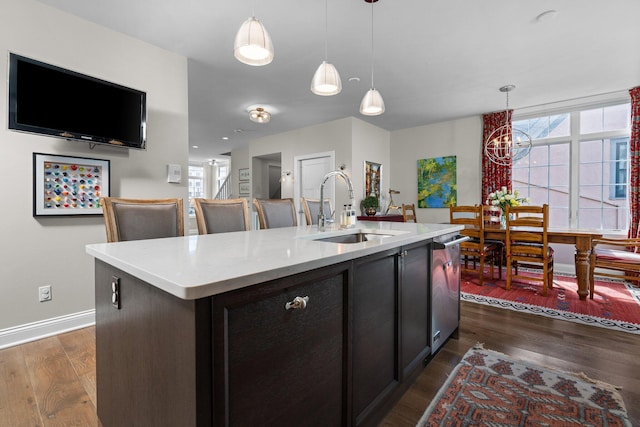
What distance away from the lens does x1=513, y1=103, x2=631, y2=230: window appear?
4227 mm

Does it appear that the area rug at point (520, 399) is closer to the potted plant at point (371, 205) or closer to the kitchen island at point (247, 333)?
the kitchen island at point (247, 333)

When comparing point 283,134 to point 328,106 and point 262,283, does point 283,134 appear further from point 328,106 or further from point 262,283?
point 262,283

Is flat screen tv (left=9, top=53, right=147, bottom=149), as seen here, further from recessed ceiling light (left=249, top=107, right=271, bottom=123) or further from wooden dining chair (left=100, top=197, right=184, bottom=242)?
recessed ceiling light (left=249, top=107, right=271, bottom=123)

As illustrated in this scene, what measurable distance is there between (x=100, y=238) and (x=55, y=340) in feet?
2.76

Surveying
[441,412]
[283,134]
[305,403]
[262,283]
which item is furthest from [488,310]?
[283,134]

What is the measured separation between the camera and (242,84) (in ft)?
12.7

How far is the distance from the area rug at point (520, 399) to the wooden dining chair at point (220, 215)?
5.46ft

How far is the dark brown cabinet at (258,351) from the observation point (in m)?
0.75

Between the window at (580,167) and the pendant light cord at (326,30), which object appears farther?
the window at (580,167)

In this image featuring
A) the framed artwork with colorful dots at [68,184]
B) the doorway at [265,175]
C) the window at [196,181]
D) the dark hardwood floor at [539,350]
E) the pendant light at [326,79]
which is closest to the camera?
the dark hardwood floor at [539,350]

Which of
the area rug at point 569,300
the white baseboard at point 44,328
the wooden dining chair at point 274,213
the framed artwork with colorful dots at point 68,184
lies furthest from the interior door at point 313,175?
the white baseboard at point 44,328

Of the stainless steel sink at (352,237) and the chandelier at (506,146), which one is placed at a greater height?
the chandelier at (506,146)

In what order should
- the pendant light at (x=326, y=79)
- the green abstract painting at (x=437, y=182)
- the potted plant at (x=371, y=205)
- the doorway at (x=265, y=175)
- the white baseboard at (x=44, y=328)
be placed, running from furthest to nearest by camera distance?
the doorway at (x=265, y=175) < the green abstract painting at (x=437, y=182) < the potted plant at (x=371, y=205) < the white baseboard at (x=44, y=328) < the pendant light at (x=326, y=79)

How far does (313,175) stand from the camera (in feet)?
19.2
